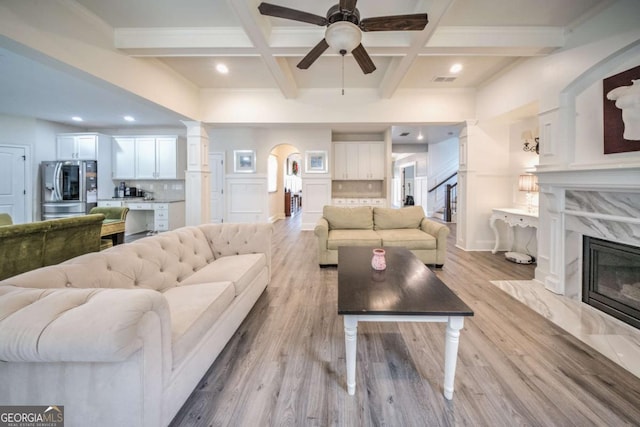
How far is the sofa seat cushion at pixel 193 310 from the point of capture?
1.39m

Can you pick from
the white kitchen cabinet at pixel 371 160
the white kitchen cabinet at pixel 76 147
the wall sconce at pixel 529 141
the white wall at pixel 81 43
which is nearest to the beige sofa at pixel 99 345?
the white wall at pixel 81 43

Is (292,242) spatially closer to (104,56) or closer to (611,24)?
(104,56)

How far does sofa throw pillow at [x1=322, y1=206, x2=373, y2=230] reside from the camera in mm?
4391

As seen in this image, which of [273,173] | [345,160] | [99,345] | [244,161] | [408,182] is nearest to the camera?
[99,345]

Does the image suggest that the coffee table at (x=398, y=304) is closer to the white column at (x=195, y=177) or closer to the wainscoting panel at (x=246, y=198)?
the white column at (x=195, y=177)

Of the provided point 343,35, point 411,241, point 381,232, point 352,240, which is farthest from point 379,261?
point 381,232

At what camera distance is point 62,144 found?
6.41 meters

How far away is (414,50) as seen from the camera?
3174mm

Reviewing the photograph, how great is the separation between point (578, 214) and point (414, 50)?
248 centimetres

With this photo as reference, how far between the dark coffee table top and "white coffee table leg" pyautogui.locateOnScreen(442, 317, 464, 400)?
2.7 inches

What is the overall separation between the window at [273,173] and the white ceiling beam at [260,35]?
13.3 ft

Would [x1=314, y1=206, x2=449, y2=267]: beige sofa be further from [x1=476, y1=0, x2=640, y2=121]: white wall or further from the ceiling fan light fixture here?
the ceiling fan light fixture

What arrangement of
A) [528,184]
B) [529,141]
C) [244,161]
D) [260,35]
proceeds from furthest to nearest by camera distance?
[244,161] → [529,141] → [528,184] → [260,35]

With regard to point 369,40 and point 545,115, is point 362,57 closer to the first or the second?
point 369,40
